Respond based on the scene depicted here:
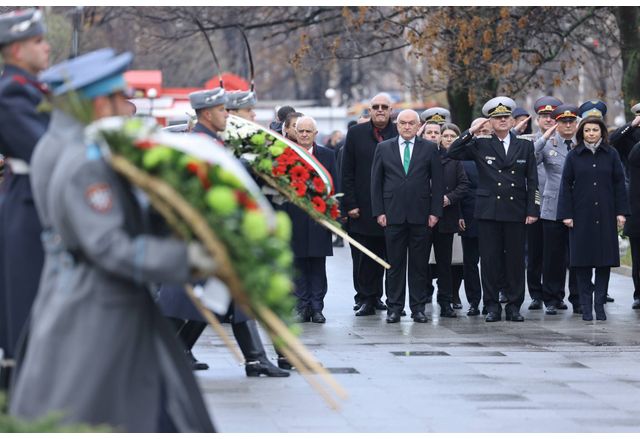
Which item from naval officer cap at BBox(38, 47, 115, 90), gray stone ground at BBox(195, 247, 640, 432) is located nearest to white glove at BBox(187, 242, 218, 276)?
naval officer cap at BBox(38, 47, 115, 90)

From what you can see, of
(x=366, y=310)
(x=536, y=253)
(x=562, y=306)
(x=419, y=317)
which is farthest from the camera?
(x=536, y=253)

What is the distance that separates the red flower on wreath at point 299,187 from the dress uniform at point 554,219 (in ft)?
16.8

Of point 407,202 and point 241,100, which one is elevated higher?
point 241,100

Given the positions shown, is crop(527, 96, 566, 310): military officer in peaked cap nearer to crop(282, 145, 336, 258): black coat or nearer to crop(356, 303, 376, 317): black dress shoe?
crop(356, 303, 376, 317): black dress shoe

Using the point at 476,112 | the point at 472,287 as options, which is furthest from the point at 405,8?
the point at 472,287

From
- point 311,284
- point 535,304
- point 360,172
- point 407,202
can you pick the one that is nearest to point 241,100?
point 407,202

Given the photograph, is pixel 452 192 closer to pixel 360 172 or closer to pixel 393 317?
pixel 360 172

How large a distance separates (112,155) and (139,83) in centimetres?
2955

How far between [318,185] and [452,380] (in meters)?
1.70

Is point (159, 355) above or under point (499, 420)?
above

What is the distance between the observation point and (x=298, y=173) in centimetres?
1084

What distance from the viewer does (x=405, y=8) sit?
2398 centimetres

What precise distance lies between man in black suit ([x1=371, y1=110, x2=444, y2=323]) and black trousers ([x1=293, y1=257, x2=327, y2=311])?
0.64 m

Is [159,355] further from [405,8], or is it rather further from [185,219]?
[405,8]
